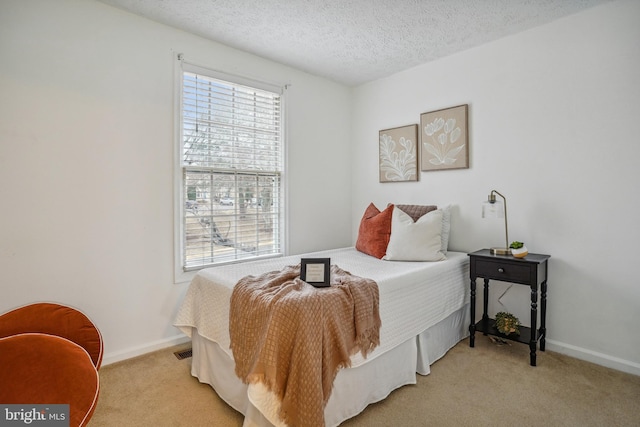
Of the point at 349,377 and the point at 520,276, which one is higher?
the point at 520,276

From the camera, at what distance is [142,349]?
255 cm

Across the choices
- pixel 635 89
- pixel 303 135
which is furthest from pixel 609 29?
pixel 303 135

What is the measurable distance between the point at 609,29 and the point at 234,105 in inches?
115

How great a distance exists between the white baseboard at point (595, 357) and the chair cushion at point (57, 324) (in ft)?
9.94

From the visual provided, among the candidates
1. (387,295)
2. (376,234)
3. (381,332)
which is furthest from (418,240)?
(381,332)

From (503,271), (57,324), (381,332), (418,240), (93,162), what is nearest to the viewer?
(57,324)

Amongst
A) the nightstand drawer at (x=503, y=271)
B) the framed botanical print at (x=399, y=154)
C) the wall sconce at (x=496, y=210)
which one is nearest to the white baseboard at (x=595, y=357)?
the nightstand drawer at (x=503, y=271)

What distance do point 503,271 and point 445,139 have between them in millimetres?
1353

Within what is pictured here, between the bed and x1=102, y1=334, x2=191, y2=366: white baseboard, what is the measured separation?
528mm

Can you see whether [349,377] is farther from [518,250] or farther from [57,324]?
[518,250]

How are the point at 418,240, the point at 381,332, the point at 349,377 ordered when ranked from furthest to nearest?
the point at 418,240 < the point at 381,332 < the point at 349,377

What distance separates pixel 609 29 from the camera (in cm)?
233

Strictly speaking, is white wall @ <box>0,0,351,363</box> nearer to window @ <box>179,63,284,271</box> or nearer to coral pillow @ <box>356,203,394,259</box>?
window @ <box>179,63,284,271</box>

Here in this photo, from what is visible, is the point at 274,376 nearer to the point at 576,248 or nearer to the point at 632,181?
the point at 576,248
